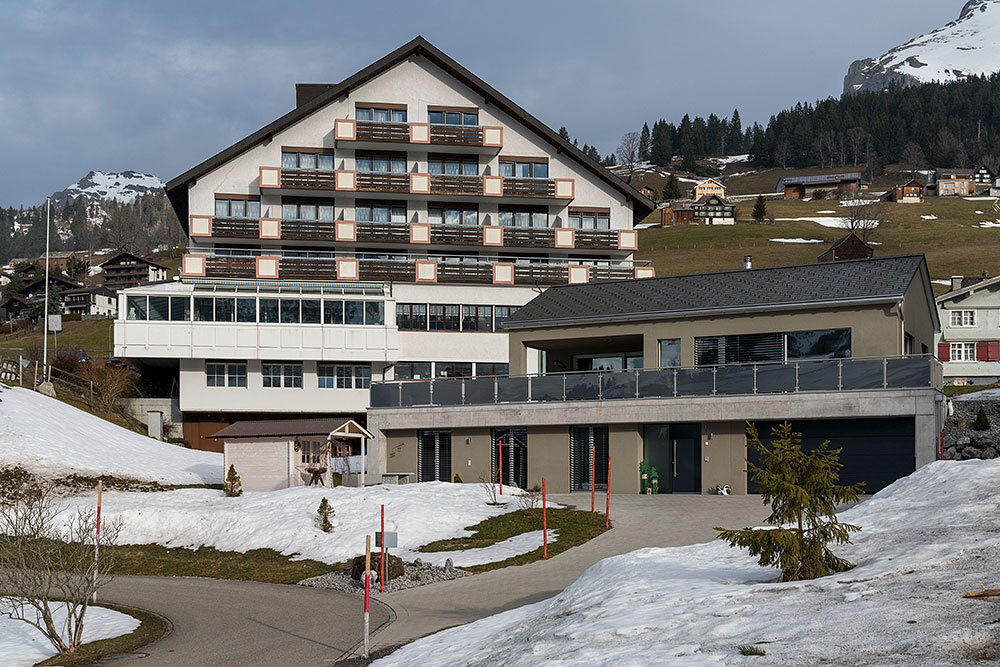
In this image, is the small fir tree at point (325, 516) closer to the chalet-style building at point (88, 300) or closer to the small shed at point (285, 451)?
the small shed at point (285, 451)

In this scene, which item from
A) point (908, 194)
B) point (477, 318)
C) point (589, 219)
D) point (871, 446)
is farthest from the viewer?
point (908, 194)

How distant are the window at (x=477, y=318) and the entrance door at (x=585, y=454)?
22.8 m

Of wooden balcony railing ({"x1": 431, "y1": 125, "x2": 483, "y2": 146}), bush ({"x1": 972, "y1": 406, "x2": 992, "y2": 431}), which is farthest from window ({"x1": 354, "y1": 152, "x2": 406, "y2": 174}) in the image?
bush ({"x1": 972, "y1": 406, "x2": 992, "y2": 431})

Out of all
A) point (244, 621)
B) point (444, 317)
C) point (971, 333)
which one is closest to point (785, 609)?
point (244, 621)

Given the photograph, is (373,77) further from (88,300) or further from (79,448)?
(88,300)

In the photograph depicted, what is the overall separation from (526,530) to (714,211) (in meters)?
144

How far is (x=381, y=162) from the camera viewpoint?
A: 209ft

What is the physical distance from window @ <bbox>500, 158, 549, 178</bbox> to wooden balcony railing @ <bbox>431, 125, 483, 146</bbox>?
2.43 m

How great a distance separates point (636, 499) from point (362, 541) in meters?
10.0

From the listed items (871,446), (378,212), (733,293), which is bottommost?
(871,446)

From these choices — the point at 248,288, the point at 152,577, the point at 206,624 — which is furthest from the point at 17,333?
the point at 206,624

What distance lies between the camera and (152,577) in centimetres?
2895

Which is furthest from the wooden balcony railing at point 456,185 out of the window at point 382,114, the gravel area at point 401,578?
the gravel area at point 401,578

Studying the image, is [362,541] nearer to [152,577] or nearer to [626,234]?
[152,577]
